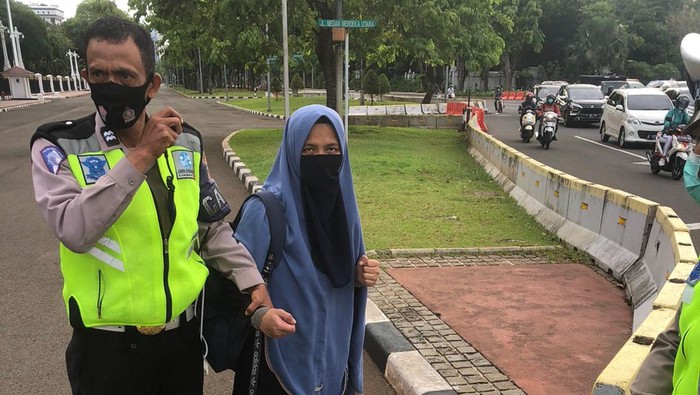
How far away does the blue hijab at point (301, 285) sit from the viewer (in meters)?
2.02

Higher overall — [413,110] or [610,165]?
[413,110]

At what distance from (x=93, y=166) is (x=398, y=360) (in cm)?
245

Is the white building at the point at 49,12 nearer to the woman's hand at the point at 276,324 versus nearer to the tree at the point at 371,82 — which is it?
the tree at the point at 371,82

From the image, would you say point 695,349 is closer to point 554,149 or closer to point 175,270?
point 175,270

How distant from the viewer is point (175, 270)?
1.75m

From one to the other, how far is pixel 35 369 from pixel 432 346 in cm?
259

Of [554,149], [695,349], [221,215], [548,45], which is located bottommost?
[554,149]

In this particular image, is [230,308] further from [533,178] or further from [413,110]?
[413,110]

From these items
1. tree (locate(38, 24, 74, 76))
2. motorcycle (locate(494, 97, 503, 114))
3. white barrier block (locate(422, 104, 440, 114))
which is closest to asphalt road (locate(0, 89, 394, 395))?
white barrier block (locate(422, 104, 440, 114))

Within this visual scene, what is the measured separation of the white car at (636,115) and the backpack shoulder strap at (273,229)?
49.2 ft

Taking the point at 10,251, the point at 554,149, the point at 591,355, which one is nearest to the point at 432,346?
the point at 591,355

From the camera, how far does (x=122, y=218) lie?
1.65 metres

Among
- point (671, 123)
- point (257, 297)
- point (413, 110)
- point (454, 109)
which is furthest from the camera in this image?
point (413, 110)

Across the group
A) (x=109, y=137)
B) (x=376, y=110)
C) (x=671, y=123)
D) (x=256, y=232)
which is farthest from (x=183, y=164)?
(x=376, y=110)
